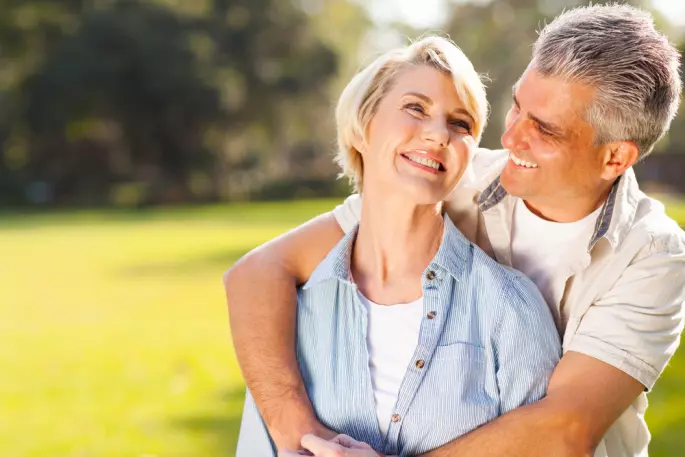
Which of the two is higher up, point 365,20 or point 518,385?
point 518,385

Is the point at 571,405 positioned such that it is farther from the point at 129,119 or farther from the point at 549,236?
the point at 129,119

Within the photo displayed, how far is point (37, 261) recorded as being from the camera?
53.7 ft

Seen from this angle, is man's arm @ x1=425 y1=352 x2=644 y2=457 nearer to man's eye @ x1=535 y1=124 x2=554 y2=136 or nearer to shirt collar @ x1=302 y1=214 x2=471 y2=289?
shirt collar @ x1=302 y1=214 x2=471 y2=289

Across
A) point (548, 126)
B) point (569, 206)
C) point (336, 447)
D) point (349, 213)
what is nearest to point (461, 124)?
point (548, 126)

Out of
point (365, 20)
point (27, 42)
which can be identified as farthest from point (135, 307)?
point (365, 20)

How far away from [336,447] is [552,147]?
1096 millimetres

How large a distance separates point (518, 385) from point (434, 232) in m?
0.57

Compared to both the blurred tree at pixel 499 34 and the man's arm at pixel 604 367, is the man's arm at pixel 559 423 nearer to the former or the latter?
the man's arm at pixel 604 367

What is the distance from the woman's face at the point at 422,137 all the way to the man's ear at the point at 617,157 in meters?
0.41

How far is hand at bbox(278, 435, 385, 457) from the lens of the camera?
8.09ft

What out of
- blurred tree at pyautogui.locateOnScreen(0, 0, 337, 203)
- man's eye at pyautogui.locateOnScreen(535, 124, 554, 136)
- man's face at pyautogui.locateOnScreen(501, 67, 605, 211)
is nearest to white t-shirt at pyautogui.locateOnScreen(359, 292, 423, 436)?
man's face at pyautogui.locateOnScreen(501, 67, 605, 211)

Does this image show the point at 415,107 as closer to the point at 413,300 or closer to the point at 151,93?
the point at 413,300

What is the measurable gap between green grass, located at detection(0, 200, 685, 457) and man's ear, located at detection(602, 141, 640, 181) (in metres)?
3.19

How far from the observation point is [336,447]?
2473 mm
